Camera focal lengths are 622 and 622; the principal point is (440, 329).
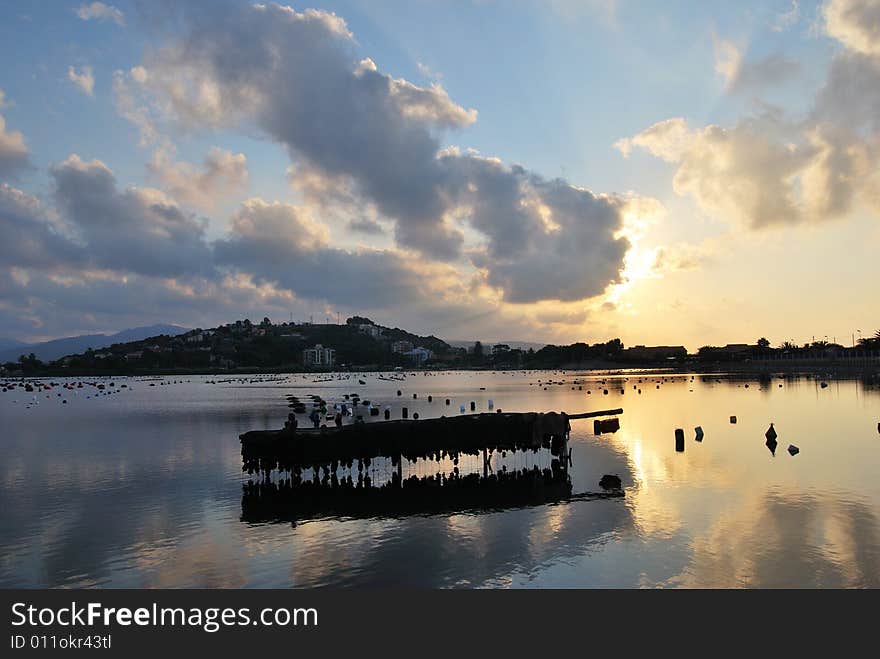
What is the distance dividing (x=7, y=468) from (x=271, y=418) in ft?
115

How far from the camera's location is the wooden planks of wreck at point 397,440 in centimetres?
3588

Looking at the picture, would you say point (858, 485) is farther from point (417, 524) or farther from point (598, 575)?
point (417, 524)

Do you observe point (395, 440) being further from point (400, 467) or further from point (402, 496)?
point (402, 496)

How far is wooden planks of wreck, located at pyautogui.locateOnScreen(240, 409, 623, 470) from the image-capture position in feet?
118

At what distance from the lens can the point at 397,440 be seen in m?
36.7

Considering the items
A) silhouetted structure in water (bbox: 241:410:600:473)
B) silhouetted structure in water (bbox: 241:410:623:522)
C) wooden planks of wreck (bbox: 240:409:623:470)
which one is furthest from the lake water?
wooden planks of wreck (bbox: 240:409:623:470)

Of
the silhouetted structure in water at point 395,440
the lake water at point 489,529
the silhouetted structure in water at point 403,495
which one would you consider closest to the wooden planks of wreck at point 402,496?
the silhouetted structure in water at point 403,495

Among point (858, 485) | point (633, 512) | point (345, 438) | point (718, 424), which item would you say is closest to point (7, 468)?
point (345, 438)

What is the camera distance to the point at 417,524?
2591cm

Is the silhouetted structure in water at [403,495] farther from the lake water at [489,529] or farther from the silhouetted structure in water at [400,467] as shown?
the lake water at [489,529]

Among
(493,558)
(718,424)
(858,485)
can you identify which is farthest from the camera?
(718,424)

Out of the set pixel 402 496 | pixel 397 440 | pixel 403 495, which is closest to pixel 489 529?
pixel 402 496

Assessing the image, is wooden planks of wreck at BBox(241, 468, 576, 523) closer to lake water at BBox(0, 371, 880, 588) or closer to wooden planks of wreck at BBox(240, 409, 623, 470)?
lake water at BBox(0, 371, 880, 588)

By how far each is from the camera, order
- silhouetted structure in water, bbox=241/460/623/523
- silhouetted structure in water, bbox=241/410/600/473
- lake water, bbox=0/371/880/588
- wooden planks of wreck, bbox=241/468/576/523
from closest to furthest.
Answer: lake water, bbox=0/371/880/588 < wooden planks of wreck, bbox=241/468/576/523 < silhouetted structure in water, bbox=241/460/623/523 < silhouetted structure in water, bbox=241/410/600/473
